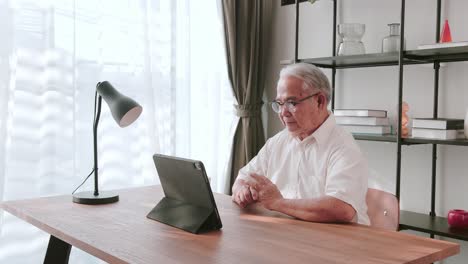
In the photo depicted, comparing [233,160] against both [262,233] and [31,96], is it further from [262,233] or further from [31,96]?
[262,233]

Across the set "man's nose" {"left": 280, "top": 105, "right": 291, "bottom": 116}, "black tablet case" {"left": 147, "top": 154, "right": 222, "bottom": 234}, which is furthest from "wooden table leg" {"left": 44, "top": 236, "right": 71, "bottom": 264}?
"man's nose" {"left": 280, "top": 105, "right": 291, "bottom": 116}

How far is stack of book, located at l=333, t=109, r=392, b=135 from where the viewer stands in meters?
2.93

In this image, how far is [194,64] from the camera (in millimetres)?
3496

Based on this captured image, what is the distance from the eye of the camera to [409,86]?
9.87ft

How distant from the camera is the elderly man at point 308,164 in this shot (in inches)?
69.0

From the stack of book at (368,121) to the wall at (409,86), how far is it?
160mm

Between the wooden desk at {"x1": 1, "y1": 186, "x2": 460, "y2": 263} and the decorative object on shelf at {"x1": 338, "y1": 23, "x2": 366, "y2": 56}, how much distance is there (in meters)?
1.57

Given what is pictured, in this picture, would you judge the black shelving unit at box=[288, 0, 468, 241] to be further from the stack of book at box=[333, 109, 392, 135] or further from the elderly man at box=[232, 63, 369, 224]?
the elderly man at box=[232, 63, 369, 224]

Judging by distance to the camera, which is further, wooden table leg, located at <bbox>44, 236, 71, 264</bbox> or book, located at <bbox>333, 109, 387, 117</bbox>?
book, located at <bbox>333, 109, 387, 117</bbox>

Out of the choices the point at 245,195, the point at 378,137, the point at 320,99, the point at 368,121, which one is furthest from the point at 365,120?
the point at 245,195

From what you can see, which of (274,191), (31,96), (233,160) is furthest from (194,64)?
(274,191)

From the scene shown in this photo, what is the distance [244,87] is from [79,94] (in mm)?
1271

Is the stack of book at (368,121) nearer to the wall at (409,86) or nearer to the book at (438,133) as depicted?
the wall at (409,86)

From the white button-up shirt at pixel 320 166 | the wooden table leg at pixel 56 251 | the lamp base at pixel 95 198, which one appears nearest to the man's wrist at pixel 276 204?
the white button-up shirt at pixel 320 166
